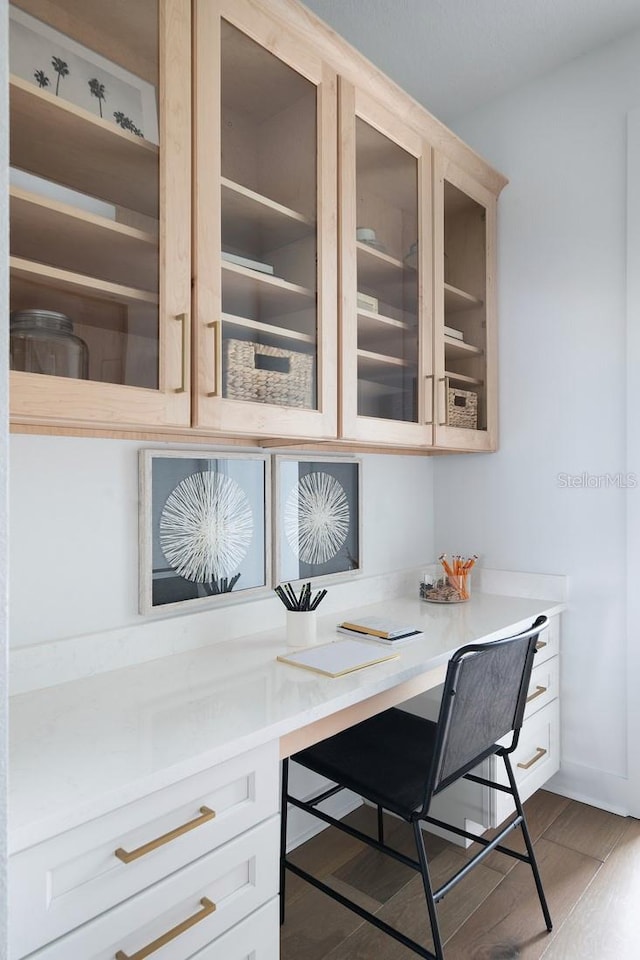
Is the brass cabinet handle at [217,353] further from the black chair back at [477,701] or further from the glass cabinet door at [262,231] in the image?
the black chair back at [477,701]

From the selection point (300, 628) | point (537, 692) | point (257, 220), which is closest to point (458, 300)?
point (257, 220)

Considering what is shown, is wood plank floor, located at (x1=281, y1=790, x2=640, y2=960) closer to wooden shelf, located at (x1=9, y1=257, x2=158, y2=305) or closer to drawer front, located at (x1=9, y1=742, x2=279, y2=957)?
drawer front, located at (x1=9, y1=742, x2=279, y2=957)

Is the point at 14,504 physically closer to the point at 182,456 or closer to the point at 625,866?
the point at 182,456

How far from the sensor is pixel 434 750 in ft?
4.42

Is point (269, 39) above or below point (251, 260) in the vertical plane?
above

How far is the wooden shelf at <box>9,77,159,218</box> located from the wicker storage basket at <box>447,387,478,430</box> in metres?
1.27

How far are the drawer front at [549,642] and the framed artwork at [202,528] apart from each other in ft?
3.36

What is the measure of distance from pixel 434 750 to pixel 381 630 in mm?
475

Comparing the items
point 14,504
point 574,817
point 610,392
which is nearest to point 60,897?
point 14,504

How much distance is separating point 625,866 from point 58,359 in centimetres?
216

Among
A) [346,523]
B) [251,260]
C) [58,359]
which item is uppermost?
[251,260]

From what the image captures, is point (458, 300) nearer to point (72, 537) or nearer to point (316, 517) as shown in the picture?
point (316, 517)

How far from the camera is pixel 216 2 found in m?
1.38

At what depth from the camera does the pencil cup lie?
5.55 feet
